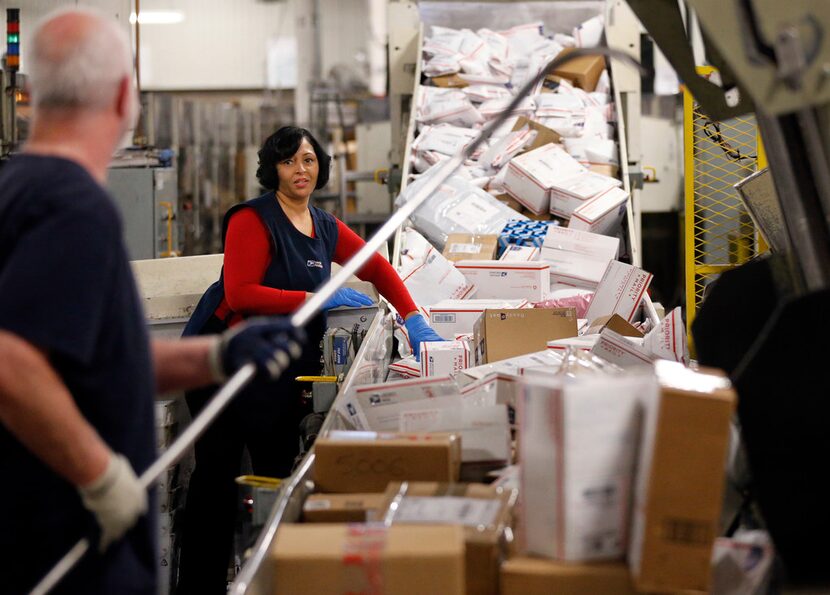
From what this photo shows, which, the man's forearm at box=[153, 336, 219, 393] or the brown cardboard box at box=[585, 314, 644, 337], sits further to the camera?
the brown cardboard box at box=[585, 314, 644, 337]

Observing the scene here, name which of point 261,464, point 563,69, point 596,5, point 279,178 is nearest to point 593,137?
point 563,69

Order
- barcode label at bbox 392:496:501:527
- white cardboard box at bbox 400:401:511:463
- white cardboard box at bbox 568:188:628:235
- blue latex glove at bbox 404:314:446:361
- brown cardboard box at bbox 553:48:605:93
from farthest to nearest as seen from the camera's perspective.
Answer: brown cardboard box at bbox 553:48:605:93, white cardboard box at bbox 568:188:628:235, blue latex glove at bbox 404:314:446:361, white cardboard box at bbox 400:401:511:463, barcode label at bbox 392:496:501:527

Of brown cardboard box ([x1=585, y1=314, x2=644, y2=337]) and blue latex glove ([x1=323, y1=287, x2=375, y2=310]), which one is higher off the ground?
blue latex glove ([x1=323, y1=287, x2=375, y2=310])

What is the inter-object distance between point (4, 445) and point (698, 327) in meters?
1.59

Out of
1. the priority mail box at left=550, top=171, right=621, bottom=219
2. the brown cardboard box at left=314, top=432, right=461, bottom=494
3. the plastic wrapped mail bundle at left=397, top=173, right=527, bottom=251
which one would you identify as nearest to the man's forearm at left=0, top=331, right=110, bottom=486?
the brown cardboard box at left=314, top=432, right=461, bottom=494

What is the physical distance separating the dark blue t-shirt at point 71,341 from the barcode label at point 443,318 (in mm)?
2777

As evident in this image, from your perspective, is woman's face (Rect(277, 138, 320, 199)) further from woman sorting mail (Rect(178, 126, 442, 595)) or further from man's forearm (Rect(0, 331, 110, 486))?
man's forearm (Rect(0, 331, 110, 486))

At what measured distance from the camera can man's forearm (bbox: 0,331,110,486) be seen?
162 cm

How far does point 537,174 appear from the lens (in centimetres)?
616

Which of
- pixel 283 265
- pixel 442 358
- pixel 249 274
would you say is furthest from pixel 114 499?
pixel 283 265

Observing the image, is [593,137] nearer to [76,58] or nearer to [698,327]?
[698,327]

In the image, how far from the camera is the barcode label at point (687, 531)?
183 centimetres

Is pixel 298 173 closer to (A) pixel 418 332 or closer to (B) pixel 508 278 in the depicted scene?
(A) pixel 418 332

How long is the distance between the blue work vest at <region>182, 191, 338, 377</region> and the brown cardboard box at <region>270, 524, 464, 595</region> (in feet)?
7.28
